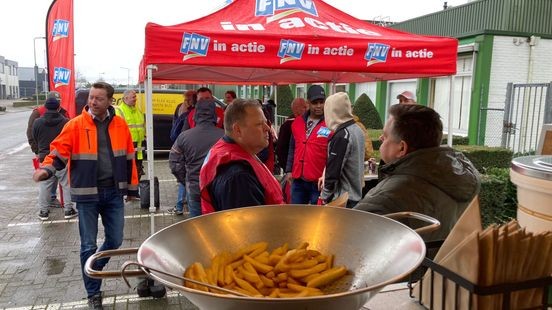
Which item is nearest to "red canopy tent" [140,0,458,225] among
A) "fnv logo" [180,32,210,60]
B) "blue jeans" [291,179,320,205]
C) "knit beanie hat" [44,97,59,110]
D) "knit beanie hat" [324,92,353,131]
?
"fnv logo" [180,32,210,60]

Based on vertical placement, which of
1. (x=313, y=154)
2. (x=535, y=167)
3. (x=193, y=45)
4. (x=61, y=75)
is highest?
(x=193, y=45)

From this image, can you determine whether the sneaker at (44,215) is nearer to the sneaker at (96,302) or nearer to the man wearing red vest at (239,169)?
the sneaker at (96,302)

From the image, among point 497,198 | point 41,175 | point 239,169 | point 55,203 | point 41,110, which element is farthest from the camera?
point 55,203

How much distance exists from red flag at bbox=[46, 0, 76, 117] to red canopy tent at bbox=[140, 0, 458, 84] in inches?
122

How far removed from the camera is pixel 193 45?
12.5 feet

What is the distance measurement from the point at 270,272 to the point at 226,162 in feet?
3.48

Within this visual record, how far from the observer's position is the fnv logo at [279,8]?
175 inches

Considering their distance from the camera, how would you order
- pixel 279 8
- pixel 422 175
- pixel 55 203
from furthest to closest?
pixel 55 203 < pixel 279 8 < pixel 422 175

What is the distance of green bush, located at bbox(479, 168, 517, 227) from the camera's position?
18.3ft

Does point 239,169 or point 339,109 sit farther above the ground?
point 339,109

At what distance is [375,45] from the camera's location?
4266 millimetres

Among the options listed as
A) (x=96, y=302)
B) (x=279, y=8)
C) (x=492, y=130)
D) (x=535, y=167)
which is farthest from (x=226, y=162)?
(x=492, y=130)

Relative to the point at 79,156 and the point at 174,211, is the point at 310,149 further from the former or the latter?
the point at 174,211

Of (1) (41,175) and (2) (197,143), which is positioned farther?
(2) (197,143)
